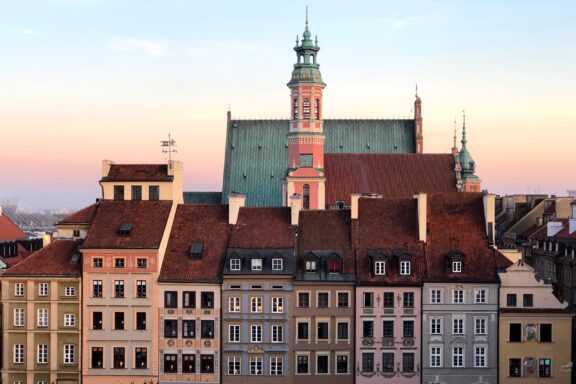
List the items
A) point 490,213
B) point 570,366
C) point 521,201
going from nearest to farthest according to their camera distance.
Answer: point 570,366 < point 490,213 < point 521,201

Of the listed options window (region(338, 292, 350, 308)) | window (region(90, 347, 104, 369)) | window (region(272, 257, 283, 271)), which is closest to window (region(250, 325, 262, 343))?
window (region(272, 257, 283, 271))

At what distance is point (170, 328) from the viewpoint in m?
82.6

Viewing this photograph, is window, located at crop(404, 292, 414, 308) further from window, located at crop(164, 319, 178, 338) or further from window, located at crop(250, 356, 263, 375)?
window, located at crop(164, 319, 178, 338)

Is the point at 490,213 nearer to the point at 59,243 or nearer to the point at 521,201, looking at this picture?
the point at 59,243

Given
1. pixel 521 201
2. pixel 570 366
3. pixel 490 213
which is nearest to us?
pixel 570 366

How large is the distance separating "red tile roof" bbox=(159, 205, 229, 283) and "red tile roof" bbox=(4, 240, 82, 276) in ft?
26.8

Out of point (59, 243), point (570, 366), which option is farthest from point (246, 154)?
point (570, 366)

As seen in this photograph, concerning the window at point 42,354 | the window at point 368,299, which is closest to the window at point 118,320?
the window at point 42,354

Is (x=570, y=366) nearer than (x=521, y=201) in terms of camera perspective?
Yes

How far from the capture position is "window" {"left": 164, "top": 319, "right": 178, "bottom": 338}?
82438mm

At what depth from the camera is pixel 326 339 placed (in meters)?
81.8

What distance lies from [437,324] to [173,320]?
22393mm

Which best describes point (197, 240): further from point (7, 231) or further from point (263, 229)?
point (7, 231)

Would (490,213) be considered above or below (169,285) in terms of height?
above
